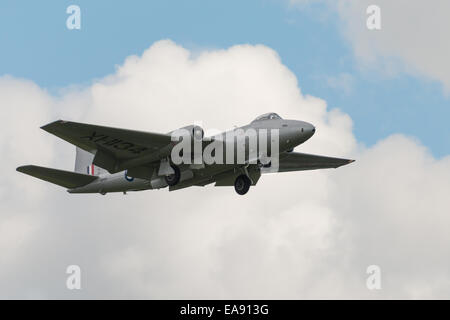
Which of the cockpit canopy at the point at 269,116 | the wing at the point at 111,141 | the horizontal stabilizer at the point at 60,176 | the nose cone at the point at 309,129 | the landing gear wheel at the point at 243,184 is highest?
the cockpit canopy at the point at 269,116

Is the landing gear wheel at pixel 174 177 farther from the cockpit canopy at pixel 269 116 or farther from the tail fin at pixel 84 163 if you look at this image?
the tail fin at pixel 84 163

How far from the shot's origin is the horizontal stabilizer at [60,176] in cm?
4506

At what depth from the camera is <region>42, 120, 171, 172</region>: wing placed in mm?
39594

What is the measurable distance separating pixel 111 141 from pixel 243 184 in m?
7.87

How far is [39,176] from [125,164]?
17.9 ft

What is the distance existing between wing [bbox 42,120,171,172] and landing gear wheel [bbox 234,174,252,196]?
5127mm

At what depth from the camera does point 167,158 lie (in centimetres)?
4309

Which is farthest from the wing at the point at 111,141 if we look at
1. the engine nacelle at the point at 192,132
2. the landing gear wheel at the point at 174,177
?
the landing gear wheel at the point at 174,177

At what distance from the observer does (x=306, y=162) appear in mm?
48875

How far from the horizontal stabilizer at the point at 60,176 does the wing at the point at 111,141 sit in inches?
149

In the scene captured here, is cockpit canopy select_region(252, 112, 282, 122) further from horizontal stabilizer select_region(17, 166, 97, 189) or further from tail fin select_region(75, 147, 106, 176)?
tail fin select_region(75, 147, 106, 176)

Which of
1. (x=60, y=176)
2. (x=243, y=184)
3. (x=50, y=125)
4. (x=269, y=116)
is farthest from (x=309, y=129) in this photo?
(x=60, y=176)
